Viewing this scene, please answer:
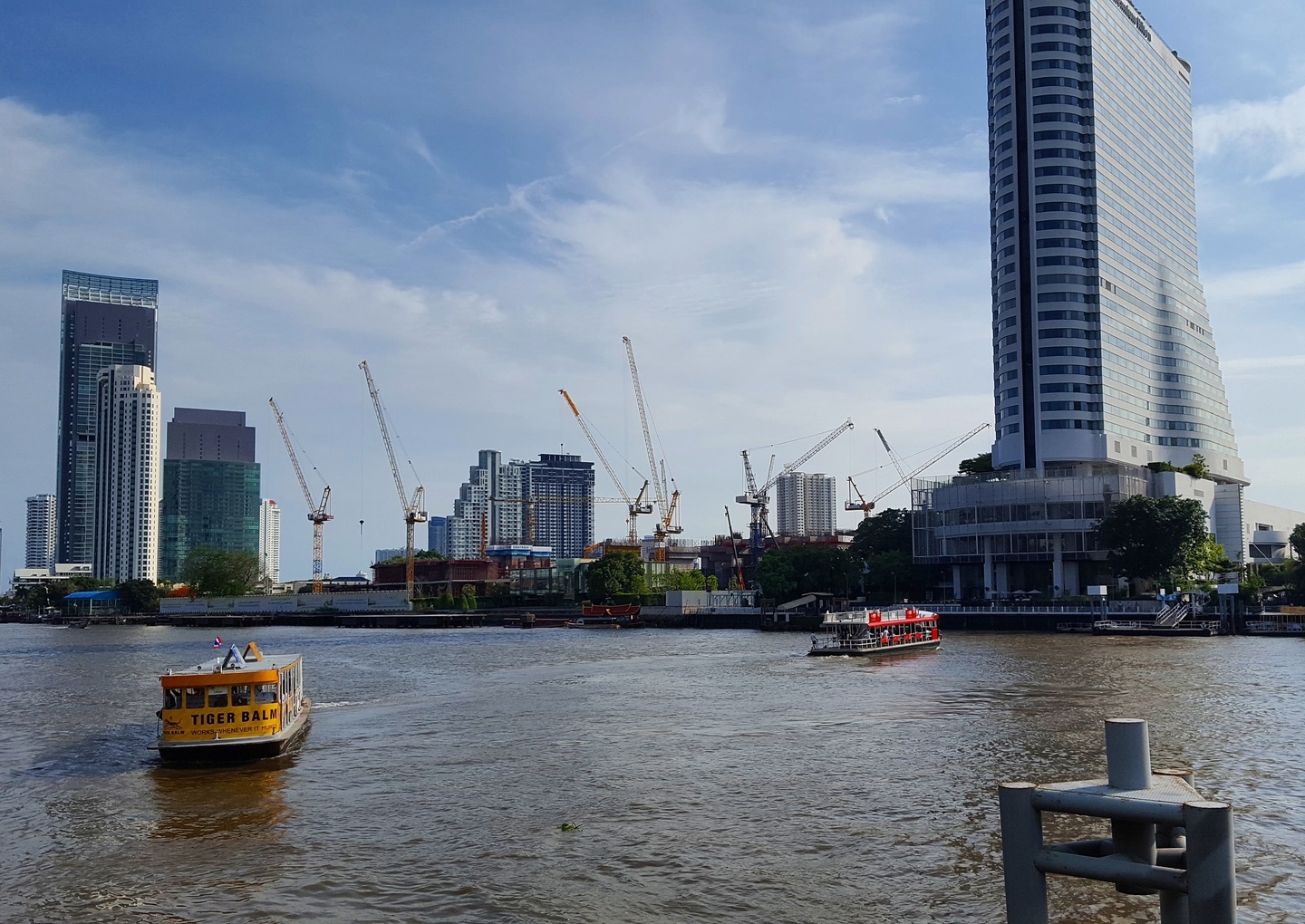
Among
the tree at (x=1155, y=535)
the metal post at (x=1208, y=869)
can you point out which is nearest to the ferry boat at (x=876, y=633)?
the tree at (x=1155, y=535)

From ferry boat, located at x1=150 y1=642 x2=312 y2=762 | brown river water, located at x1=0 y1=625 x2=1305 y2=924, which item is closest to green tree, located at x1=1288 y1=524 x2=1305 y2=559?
brown river water, located at x1=0 y1=625 x2=1305 y2=924

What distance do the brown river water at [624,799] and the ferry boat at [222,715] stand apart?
4.23ft

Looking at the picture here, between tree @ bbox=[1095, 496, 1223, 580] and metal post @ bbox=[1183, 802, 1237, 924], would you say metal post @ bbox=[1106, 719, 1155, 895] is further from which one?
tree @ bbox=[1095, 496, 1223, 580]

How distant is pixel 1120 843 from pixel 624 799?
29.4 meters

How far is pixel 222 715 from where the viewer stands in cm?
4794

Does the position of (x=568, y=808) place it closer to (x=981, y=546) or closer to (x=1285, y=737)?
(x=1285, y=737)

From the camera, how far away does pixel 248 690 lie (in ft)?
160

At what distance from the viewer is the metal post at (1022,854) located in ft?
37.3

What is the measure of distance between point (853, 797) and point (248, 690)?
88.2ft

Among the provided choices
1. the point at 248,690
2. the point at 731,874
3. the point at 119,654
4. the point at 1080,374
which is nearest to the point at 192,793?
the point at 248,690

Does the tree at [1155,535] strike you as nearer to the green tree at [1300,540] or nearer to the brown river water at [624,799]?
the green tree at [1300,540]

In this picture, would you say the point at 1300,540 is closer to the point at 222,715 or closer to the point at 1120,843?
the point at 222,715

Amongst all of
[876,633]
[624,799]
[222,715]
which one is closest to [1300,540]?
[876,633]

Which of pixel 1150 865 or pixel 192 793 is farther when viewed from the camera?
pixel 192 793
